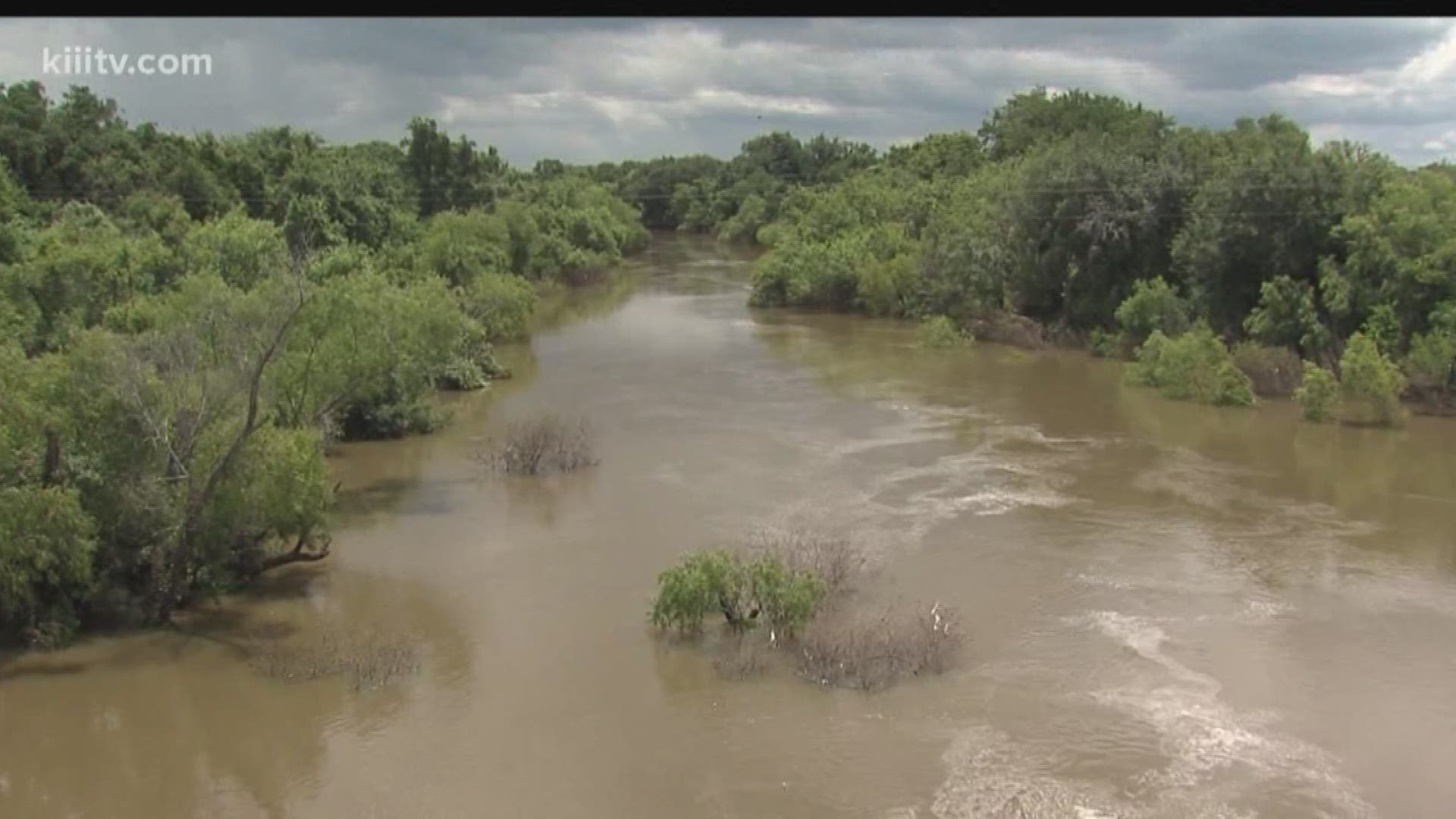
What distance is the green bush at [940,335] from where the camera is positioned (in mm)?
37219

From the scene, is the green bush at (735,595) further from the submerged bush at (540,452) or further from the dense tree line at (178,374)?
the submerged bush at (540,452)

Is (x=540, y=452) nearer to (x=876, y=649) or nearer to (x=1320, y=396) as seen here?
(x=876, y=649)

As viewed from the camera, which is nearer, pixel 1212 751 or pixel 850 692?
pixel 1212 751

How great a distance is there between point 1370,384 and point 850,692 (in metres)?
17.7

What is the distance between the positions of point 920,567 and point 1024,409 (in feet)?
38.9

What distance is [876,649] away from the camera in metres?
14.7

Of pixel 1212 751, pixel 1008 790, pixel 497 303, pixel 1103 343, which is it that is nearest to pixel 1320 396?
pixel 1103 343

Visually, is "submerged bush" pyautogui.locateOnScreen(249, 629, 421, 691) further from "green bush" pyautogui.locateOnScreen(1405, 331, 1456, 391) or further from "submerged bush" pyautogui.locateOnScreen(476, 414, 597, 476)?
"green bush" pyautogui.locateOnScreen(1405, 331, 1456, 391)

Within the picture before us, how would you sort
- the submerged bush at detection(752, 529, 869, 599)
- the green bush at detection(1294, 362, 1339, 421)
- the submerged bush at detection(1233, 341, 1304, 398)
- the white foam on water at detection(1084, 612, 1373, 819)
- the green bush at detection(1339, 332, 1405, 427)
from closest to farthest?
the white foam on water at detection(1084, 612, 1373, 819)
the submerged bush at detection(752, 529, 869, 599)
the green bush at detection(1339, 332, 1405, 427)
the green bush at detection(1294, 362, 1339, 421)
the submerged bush at detection(1233, 341, 1304, 398)

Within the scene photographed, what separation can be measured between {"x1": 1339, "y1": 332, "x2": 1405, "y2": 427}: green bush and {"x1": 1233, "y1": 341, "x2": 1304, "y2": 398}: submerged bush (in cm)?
193

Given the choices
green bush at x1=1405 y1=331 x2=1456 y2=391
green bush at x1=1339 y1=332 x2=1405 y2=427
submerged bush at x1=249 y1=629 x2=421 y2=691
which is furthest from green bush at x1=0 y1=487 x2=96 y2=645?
green bush at x1=1405 y1=331 x2=1456 y2=391

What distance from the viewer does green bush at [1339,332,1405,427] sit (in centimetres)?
2642

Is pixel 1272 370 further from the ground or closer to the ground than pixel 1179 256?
closer to the ground

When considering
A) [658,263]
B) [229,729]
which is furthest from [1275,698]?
[658,263]
